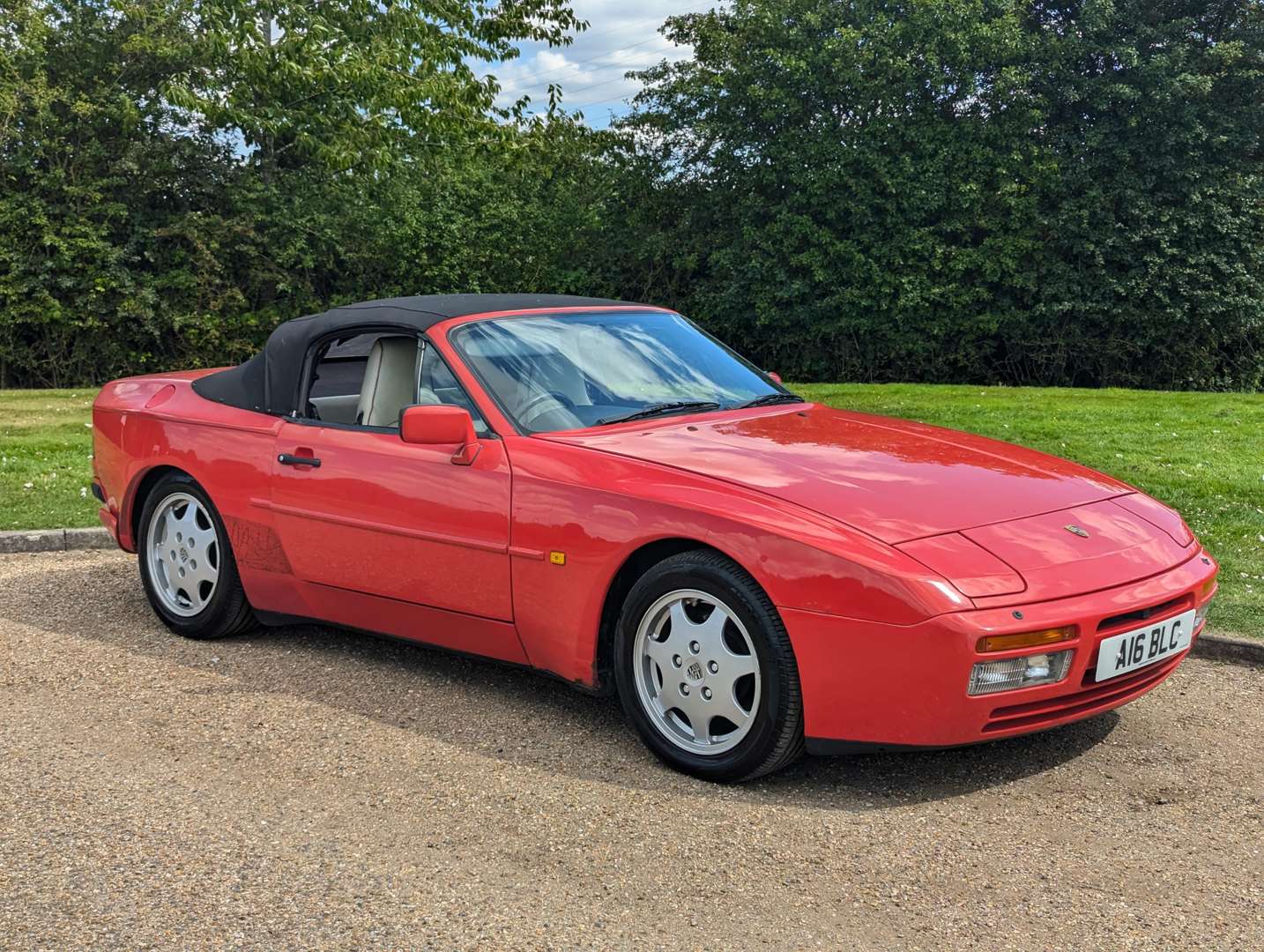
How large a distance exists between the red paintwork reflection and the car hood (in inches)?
0.5

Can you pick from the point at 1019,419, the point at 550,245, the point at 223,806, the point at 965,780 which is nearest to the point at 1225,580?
the point at 965,780

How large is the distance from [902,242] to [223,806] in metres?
21.1

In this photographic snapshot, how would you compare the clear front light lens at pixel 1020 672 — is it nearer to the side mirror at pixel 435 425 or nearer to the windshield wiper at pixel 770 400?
the windshield wiper at pixel 770 400

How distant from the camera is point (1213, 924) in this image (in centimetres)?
324

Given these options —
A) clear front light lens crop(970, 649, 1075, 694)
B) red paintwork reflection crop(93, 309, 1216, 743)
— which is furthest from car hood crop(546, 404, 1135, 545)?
clear front light lens crop(970, 649, 1075, 694)

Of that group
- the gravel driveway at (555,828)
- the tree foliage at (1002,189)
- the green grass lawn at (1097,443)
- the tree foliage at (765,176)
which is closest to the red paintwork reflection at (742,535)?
the gravel driveway at (555,828)

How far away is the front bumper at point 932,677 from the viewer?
3.70 metres

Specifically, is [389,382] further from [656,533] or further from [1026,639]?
[1026,639]

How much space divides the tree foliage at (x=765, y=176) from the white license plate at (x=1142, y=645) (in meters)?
19.7

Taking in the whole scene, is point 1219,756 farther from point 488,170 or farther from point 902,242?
point 488,170

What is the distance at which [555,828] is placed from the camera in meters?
3.86

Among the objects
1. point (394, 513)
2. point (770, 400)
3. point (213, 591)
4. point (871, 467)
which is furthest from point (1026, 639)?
point (213, 591)

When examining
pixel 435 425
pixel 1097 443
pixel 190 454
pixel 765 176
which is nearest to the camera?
pixel 435 425

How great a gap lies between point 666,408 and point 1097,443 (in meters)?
7.73
